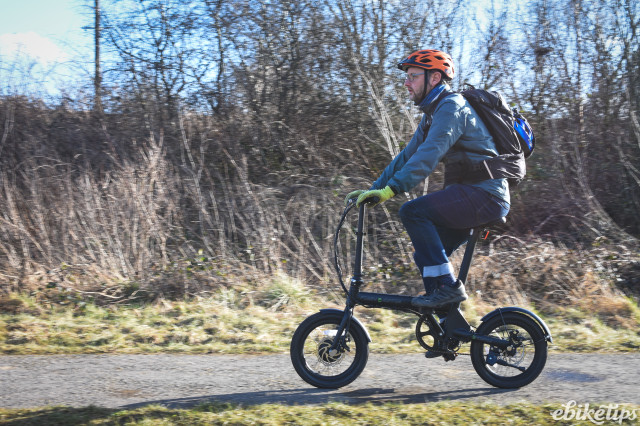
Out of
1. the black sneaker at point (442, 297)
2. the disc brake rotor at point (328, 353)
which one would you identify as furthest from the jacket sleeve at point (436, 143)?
the disc brake rotor at point (328, 353)

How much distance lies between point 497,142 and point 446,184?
1.43 feet

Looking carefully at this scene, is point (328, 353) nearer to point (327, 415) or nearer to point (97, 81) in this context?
point (327, 415)

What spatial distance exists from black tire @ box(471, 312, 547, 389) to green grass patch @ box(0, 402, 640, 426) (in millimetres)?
384

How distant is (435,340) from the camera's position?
4.09m

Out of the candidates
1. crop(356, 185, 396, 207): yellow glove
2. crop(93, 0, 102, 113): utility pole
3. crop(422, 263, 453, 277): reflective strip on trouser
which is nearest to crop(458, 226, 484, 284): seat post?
crop(422, 263, 453, 277): reflective strip on trouser

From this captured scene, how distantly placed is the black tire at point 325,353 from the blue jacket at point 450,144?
1.04 m

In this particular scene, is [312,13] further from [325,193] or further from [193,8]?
[325,193]

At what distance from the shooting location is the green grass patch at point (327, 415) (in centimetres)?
341

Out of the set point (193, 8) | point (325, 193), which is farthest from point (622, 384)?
point (193, 8)

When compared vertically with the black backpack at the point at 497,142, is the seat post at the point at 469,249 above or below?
below

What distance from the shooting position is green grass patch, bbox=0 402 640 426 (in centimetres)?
341

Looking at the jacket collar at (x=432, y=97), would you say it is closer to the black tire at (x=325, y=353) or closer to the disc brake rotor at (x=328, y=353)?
the black tire at (x=325, y=353)

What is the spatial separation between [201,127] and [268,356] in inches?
284

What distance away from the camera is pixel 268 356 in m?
4.87
